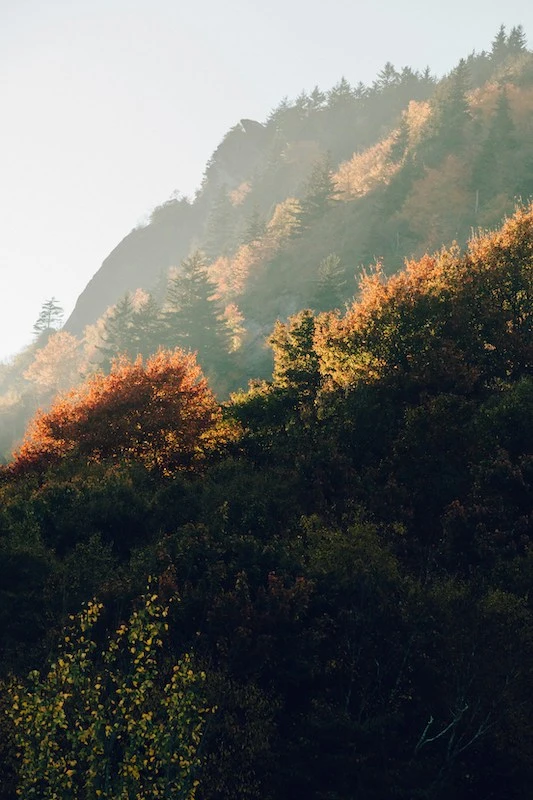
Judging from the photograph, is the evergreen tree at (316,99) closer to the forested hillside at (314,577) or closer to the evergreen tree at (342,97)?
the evergreen tree at (342,97)

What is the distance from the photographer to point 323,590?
19641 millimetres

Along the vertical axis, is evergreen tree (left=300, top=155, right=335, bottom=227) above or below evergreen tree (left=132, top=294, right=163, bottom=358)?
above

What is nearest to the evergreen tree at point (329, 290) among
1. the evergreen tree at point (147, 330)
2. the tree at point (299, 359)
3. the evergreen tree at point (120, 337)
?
the evergreen tree at point (147, 330)

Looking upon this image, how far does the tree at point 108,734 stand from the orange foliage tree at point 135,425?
1683 centimetres

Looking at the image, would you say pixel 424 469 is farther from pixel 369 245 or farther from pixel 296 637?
pixel 369 245

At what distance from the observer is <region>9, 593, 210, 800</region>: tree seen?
14570 millimetres

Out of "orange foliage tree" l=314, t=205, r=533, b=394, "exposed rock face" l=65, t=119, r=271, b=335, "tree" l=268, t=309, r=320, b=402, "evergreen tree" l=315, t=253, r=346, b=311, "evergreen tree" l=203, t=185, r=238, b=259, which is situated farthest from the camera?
"exposed rock face" l=65, t=119, r=271, b=335

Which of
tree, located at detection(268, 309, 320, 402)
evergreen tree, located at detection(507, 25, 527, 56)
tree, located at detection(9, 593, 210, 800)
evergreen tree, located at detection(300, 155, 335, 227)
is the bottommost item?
tree, located at detection(9, 593, 210, 800)

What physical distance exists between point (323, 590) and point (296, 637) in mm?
1873

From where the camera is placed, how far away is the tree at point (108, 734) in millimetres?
14570

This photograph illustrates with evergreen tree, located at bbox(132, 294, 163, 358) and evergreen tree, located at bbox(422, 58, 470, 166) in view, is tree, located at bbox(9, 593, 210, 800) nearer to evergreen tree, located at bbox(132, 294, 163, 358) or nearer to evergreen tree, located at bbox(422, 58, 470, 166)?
evergreen tree, located at bbox(132, 294, 163, 358)

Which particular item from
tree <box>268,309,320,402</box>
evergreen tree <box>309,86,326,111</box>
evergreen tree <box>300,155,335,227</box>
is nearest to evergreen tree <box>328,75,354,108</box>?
evergreen tree <box>309,86,326,111</box>

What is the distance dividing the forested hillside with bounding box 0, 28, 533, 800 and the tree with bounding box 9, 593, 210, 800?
98 mm

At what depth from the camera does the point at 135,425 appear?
3438 cm
